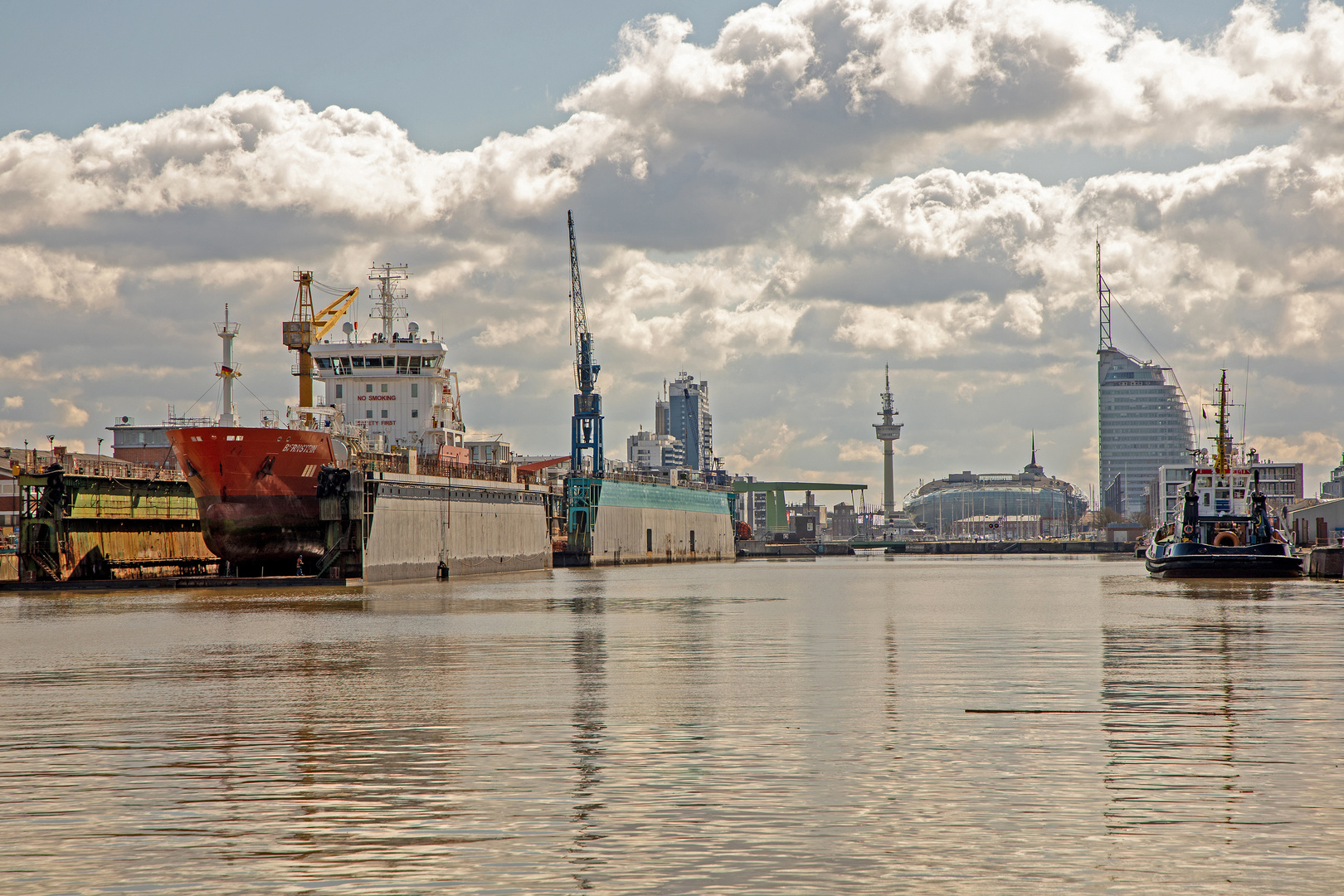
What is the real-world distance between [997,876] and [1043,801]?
297 cm

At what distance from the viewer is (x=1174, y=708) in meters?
20.4

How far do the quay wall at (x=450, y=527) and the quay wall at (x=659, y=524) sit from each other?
15.9 m

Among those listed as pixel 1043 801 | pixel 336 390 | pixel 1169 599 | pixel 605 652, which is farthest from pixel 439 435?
pixel 1043 801

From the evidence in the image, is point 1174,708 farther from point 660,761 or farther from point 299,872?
point 299,872

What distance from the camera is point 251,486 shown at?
63.9m

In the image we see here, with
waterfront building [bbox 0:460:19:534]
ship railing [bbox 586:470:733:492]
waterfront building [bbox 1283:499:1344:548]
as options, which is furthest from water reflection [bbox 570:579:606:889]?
ship railing [bbox 586:470:733:492]

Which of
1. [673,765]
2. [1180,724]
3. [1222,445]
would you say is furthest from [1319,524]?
[673,765]

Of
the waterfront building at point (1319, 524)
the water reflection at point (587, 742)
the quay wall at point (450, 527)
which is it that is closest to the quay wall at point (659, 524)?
the quay wall at point (450, 527)

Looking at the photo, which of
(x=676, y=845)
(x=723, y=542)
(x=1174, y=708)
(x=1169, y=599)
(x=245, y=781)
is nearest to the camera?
(x=676, y=845)

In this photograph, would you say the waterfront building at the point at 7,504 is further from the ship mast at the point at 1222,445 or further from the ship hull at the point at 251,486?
the ship mast at the point at 1222,445

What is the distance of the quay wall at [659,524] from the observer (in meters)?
120

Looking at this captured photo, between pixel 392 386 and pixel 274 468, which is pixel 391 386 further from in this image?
pixel 274 468

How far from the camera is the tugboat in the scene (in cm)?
7181

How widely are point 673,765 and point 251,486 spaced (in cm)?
5244
